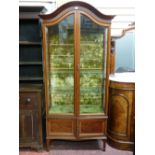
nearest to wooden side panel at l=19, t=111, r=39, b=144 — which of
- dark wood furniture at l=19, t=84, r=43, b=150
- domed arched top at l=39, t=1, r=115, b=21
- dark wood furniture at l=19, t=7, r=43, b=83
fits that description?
dark wood furniture at l=19, t=84, r=43, b=150

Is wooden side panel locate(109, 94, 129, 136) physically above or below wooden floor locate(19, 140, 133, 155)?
above

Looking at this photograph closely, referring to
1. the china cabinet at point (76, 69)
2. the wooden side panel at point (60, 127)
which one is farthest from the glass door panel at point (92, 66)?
the wooden side panel at point (60, 127)

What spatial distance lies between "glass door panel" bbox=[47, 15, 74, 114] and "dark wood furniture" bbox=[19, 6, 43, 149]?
0.18 m

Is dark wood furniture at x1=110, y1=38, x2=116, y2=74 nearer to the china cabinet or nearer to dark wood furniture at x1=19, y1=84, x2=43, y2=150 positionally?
the china cabinet

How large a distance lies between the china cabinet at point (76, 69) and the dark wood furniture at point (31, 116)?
10 centimetres

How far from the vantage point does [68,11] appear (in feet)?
6.64

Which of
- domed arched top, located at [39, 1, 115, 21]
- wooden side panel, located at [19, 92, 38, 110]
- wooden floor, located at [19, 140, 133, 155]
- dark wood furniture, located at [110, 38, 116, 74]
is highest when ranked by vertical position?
domed arched top, located at [39, 1, 115, 21]

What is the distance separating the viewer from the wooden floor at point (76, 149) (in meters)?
2.22

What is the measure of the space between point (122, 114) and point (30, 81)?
4.22ft

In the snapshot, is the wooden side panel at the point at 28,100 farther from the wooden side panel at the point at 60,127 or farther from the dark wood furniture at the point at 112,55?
the dark wood furniture at the point at 112,55

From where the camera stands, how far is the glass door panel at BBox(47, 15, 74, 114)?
7.34ft
